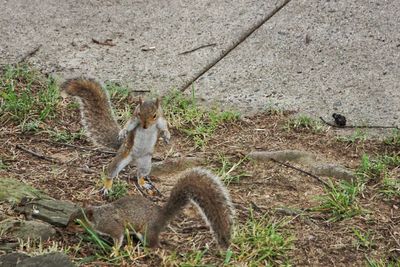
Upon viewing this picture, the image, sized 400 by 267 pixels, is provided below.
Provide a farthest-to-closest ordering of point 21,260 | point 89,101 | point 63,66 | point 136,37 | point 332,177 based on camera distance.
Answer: point 136,37, point 63,66, point 332,177, point 89,101, point 21,260

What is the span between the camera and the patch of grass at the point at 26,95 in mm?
4801

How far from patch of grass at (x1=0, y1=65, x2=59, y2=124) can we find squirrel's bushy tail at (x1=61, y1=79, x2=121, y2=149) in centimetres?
90

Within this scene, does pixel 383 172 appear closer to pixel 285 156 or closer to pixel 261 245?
pixel 285 156

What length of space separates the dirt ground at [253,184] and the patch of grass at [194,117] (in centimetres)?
5

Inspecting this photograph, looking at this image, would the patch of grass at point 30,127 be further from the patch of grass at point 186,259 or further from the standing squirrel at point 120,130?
the patch of grass at point 186,259

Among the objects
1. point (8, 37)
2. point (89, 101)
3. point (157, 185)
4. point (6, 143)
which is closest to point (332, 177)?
point (157, 185)

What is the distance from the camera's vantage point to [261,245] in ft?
11.1

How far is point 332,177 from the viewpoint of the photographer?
13.9 ft

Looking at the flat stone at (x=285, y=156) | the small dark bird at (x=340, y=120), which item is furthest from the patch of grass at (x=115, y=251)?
the small dark bird at (x=340, y=120)

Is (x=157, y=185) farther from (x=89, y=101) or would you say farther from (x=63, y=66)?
(x=63, y=66)

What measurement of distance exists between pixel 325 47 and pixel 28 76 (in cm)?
229

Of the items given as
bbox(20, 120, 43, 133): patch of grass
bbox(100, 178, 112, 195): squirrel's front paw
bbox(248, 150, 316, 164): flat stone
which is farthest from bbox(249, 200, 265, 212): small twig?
bbox(20, 120, 43, 133): patch of grass

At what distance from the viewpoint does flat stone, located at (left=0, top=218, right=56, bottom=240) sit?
3350 millimetres

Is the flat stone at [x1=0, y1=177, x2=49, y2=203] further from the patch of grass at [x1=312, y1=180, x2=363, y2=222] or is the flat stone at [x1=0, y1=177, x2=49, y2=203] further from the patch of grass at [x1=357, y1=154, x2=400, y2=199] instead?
the patch of grass at [x1=357, y1=154, x2=400, y2=199]
